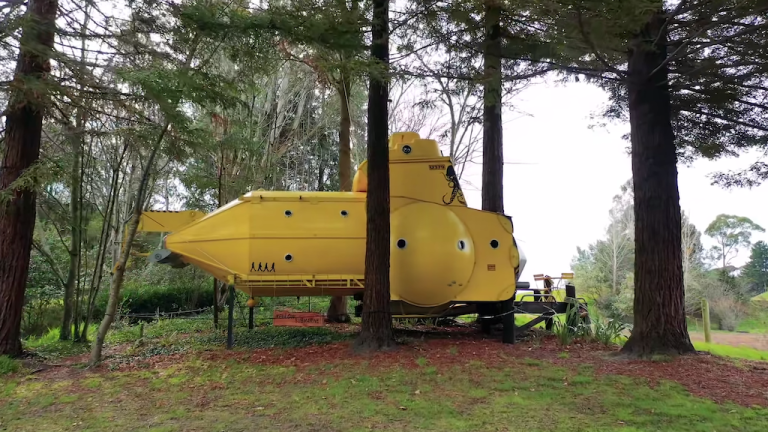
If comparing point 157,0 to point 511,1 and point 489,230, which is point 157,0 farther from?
point 489,230

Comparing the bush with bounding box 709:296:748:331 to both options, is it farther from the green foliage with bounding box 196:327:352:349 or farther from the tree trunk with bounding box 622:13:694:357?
the green foliage with bounding box 196:327:352:349

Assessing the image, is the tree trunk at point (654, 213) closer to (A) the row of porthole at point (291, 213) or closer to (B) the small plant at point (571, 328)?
(B) the small plant at point (571, 328)

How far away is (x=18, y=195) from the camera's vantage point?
26.5ft

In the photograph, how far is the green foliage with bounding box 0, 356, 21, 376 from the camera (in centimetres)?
721

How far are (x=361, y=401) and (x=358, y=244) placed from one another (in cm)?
364

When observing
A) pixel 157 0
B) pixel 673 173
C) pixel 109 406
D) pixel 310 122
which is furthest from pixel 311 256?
pixel 310 122

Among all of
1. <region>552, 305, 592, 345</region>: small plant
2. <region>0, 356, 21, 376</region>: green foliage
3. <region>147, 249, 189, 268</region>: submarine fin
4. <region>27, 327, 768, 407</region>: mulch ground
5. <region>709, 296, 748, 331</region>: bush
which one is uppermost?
<region>147, 249, 189, 268</region>: submarine fin

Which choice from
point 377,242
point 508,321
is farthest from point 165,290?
point 508,321

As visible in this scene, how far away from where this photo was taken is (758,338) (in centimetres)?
2244

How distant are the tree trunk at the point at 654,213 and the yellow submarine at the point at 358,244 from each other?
7.89 feet

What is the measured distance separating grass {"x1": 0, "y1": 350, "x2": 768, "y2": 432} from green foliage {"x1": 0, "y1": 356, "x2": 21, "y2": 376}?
644mm

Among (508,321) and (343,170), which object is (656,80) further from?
(343,170)

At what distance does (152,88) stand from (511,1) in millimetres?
5731

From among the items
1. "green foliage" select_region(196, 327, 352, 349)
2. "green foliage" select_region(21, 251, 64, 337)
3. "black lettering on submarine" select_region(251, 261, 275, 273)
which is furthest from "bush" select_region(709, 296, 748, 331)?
"green foliage" select_region(21, 251, 64, 337)
